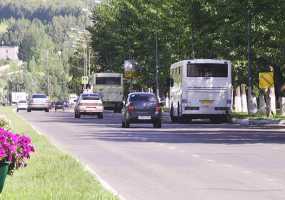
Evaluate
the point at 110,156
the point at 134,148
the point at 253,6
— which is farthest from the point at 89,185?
the point at 253,6

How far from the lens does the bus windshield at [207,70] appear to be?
186 feet

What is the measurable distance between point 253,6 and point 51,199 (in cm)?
4038

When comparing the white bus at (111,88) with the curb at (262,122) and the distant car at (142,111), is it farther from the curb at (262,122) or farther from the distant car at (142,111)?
the distant car at (142,111)

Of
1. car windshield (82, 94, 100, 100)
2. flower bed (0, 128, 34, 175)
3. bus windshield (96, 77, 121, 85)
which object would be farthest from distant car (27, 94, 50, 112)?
flower bed (0, 128, 34, 175)

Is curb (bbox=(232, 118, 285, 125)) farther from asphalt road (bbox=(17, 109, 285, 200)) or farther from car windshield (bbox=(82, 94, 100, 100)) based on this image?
car windshield (bbox=(82, 94, 100, 100))

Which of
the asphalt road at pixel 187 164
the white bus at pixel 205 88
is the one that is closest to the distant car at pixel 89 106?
the white bus at pixel 205 88

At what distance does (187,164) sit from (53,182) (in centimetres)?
685

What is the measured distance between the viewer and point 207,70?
56.8 metres

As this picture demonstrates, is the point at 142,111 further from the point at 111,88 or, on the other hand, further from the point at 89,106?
the point at 111,88

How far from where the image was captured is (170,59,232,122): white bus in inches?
2226

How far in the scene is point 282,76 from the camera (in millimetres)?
68062

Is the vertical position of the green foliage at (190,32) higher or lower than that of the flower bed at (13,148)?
higher

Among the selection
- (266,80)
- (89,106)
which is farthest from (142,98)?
(89,106)

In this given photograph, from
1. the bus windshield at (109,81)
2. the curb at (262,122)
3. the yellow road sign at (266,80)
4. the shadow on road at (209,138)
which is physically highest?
the bus windshield at (109,81)
